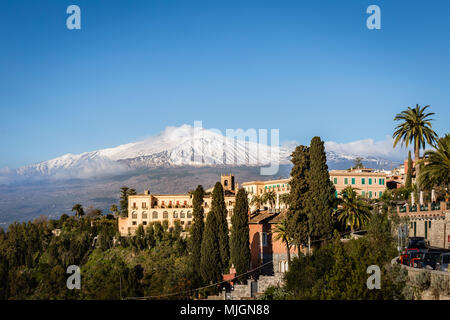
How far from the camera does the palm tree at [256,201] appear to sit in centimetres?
8450

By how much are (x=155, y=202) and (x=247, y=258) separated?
43.2 meters

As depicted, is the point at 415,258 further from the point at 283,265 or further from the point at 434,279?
the point at 283,265

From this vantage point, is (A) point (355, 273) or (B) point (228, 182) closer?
(A) point (355, 273)

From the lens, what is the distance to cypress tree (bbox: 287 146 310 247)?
144 feet

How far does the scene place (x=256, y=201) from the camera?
8638 cm

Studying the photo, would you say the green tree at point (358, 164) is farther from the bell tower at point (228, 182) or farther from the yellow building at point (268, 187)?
the yellow building at point (268, 187)

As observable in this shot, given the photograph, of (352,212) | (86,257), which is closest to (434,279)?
(352,212)

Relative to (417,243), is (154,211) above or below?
below

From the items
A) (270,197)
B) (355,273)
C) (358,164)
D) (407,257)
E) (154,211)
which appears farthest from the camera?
(358,164)

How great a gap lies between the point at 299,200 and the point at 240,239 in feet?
27.0

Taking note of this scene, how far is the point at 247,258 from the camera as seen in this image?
1956 inches

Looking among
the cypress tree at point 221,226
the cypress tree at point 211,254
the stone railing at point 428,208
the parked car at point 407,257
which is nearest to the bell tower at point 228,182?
the cypress tree at point 221,226

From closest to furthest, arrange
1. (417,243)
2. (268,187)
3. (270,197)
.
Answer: (417,243) < (270,197) < (268,187)
